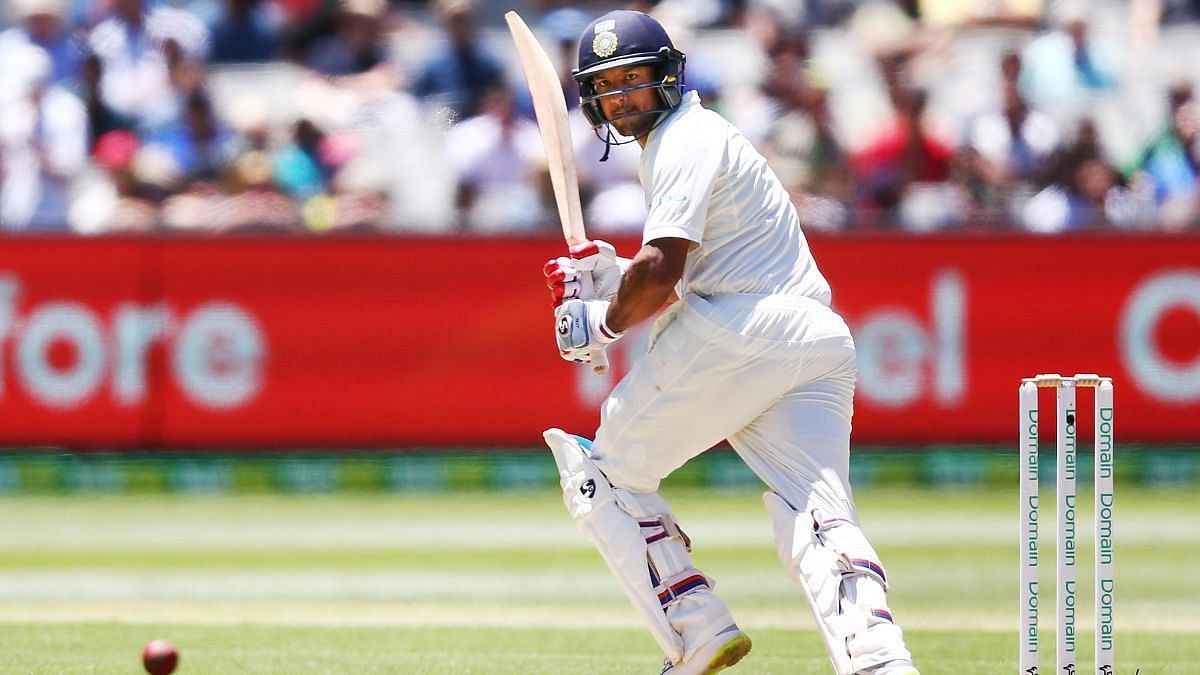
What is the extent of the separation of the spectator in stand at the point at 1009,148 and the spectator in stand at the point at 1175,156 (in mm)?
622

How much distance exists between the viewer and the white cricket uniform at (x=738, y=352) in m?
4.74

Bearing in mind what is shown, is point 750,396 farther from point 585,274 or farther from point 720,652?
point 720,652

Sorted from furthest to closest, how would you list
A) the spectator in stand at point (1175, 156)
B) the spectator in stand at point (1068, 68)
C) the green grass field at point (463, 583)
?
1. the spectator in stand at point (1068, 68)
2. the spectator in stand at point (1175, 156)
3. the green grass field at point (463, 583)

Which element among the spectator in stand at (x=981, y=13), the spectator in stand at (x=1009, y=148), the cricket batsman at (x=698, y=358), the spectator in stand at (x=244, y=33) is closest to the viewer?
the cricket batsman at (x=698, y=358)

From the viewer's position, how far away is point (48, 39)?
13242mm

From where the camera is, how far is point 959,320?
10984 mm

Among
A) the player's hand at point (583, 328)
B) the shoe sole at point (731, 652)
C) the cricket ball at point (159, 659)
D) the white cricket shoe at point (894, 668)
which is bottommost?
the cricket ball at point (159, 659)

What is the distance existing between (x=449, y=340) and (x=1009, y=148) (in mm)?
3675

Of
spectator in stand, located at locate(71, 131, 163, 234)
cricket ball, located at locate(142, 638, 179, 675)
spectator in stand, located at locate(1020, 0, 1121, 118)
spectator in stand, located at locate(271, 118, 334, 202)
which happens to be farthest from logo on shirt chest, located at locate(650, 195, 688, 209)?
spectator in stand, located at locate(1020, 0, 1121, 118)

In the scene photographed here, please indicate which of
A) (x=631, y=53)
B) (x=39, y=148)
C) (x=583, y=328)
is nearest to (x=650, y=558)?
(x=583, y=328)

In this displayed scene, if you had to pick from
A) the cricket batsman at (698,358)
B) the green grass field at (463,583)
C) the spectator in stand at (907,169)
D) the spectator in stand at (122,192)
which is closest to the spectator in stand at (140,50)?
the spectator in stand at (122,192)

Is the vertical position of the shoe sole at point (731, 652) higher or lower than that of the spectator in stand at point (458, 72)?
lower

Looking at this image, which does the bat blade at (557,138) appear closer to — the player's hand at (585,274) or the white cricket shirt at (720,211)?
the player's hand at (585,274)

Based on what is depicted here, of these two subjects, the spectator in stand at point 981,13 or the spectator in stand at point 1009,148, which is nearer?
the spectator in stand at point 1009,148
